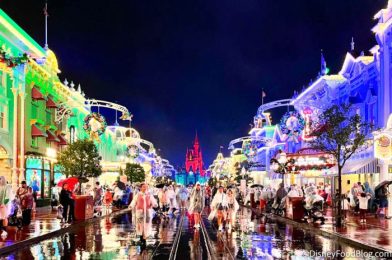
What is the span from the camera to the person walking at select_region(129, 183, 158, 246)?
18319 mm

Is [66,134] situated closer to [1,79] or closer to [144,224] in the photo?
[1,79]

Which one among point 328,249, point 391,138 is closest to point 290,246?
point 328,249

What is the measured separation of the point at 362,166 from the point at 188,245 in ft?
71.2

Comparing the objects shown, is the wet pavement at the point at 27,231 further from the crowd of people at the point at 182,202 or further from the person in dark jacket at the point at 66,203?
the person in dark jacket at the point at 66,203

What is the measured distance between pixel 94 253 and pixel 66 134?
39234mm

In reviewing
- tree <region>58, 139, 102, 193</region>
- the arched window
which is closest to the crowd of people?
tree <region>58, 139, 102, 193</region>

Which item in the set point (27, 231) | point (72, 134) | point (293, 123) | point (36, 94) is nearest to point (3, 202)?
point (27, 231)

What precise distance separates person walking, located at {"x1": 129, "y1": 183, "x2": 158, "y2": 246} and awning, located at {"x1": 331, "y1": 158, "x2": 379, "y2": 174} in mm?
20010

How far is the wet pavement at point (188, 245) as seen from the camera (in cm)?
1546

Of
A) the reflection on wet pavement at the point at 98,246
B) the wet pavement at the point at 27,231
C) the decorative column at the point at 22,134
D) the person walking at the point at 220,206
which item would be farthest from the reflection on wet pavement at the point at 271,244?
the decorative column at the point at 22,134

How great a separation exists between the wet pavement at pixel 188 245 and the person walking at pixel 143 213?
417mm

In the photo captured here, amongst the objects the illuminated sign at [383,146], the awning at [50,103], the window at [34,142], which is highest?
the awning at [50,103]

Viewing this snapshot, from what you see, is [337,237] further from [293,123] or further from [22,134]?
[293,123]

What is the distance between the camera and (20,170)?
3856 cm
